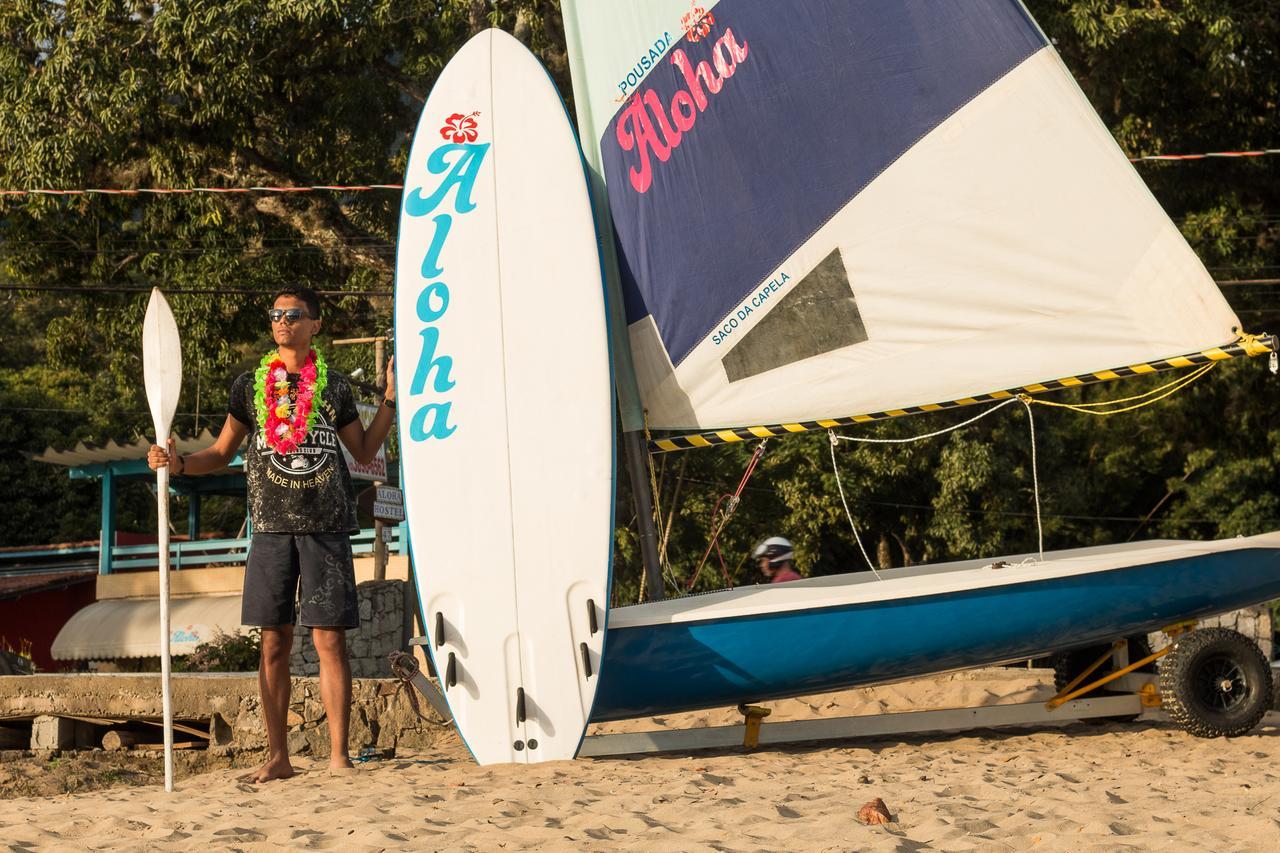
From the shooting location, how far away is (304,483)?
5.20 metres

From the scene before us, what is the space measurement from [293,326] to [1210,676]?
168 inches

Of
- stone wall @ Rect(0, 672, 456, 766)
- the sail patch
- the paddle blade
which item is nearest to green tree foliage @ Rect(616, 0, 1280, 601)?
the sail patch

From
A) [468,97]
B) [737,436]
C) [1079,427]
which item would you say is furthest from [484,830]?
[1079,427]

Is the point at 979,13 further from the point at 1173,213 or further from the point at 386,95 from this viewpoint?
the point at 386,95

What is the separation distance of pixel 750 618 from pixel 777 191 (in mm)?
2136

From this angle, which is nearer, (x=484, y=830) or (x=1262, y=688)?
(x=484, y=830)

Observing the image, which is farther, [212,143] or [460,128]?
[212,143]

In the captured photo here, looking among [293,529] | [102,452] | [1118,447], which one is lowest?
[293,529]

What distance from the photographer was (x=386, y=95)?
15906 mm

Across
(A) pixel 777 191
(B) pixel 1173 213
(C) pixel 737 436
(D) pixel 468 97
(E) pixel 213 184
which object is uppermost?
(E) pixel 213 184

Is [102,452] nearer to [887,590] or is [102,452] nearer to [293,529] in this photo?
[293,529]

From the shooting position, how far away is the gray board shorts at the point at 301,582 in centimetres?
515

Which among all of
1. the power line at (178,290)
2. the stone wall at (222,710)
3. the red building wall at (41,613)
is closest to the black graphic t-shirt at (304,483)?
the stone wall at (222,710)

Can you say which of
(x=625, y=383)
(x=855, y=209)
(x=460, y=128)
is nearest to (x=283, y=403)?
(x=460, y=128)
